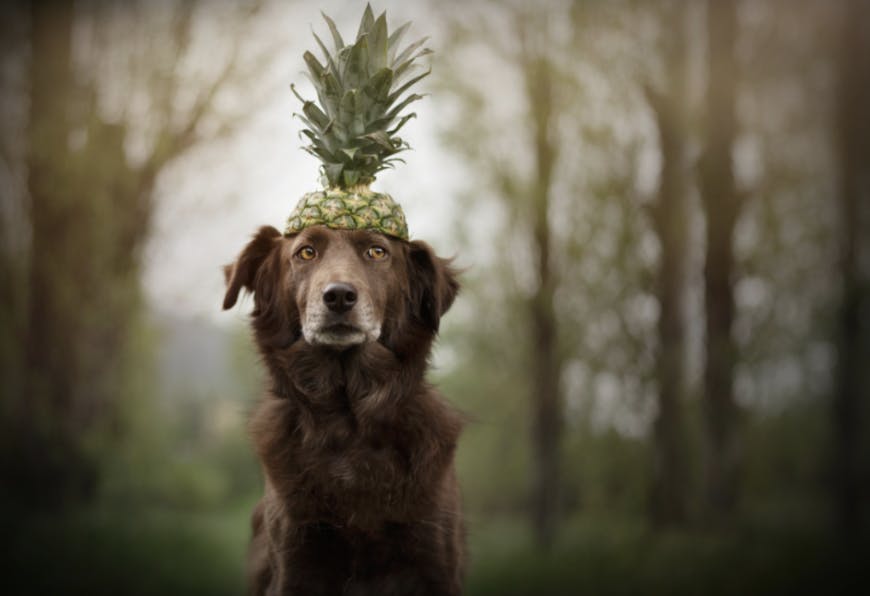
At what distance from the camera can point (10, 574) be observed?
629 cm

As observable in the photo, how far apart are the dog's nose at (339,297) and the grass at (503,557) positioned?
3840 millimetres

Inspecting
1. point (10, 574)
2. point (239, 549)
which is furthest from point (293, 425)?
point (239, 549)

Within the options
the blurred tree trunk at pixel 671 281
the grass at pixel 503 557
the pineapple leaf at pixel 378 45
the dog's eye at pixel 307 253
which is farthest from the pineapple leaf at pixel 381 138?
the blurred tree trunk at pixel 671 281

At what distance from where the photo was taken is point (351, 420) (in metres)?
3.37

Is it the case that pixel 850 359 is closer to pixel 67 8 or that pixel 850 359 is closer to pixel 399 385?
pixel 399 385

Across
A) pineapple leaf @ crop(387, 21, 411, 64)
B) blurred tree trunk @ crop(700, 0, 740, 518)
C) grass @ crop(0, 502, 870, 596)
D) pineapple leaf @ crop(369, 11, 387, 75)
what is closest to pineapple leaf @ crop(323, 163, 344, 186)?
pineapple leaf @ crop(369, 11, 387, 75)

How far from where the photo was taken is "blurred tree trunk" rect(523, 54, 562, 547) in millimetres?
7859

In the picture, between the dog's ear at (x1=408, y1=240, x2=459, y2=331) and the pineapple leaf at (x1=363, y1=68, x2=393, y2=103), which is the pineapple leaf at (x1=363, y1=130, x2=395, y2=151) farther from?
the dog's ear at (x1=408, y1=240, x2=459, y2=331)

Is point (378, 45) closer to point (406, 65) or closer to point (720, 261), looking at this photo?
point (406, 65)

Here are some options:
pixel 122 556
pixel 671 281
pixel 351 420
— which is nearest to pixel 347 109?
pixel 351 420

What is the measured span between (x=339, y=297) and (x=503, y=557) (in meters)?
5.51

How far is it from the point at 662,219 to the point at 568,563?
14.2 feet

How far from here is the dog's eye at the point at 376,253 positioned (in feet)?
10.9

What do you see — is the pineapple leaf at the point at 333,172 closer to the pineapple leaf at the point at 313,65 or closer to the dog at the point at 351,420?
the dog at the point at 351,420
